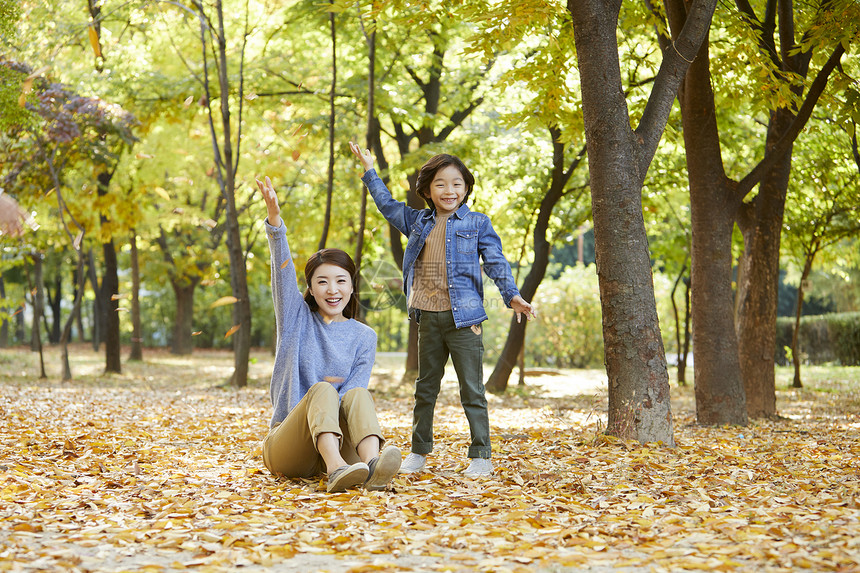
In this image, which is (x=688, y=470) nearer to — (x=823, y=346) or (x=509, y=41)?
(x=509, y=41)

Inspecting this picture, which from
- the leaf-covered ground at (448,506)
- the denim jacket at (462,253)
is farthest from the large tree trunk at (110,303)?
the denim jacket at (462,253)

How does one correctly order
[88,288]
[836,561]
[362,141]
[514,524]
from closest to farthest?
[836,561]
[514,524]
[362,141]
[88,288]

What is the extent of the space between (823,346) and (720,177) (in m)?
16.8

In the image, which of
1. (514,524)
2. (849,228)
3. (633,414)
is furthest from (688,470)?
(849,228)

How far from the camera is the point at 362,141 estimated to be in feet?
45.8

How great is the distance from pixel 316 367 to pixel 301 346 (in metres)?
0.13

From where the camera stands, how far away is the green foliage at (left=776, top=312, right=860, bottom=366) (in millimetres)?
19516

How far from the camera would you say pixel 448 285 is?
414cm

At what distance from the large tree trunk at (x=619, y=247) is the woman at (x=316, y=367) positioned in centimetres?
166

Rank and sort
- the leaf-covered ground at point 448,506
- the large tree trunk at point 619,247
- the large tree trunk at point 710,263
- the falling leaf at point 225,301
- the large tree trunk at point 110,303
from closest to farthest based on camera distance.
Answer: the leaf-covered ground at point 448,506
the large tree trunk at point 619,247
the large tree trunk at point 710,263
the falling leaf at point 225,301
the large tree trunk at point 110,303

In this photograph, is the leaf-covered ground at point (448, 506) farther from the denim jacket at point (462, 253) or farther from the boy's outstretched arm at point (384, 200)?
the boy's outstretched arm at point (384, 200)

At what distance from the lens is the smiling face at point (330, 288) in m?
4.08

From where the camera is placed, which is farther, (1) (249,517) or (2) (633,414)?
(2) (633,414)

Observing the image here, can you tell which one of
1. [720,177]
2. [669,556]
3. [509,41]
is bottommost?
[669,556]
